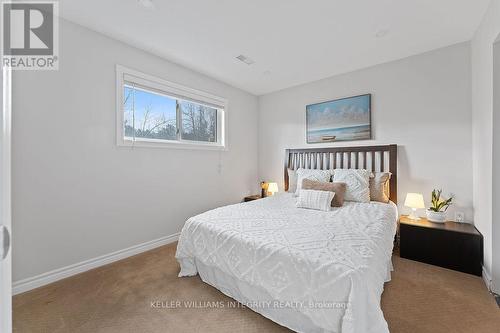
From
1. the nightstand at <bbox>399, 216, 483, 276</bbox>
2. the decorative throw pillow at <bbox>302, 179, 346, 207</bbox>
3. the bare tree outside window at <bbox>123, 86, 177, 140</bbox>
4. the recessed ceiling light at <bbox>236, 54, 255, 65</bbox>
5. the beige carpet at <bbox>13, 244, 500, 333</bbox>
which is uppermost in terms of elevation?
the recessed ceiling light at <bbox>236, 54, 255, 65</bbox>

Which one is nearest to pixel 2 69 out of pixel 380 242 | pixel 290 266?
pixel 290 266

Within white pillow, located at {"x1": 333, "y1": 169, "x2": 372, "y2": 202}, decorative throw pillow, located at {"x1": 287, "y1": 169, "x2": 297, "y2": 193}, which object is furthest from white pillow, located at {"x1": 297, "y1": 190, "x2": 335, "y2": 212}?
decorative throw pillow, located at {"x1": 287, "y1": 169, "x2": 297, "y2": 193}

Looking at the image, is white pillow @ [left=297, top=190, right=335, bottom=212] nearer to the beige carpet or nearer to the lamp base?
the beige carpet

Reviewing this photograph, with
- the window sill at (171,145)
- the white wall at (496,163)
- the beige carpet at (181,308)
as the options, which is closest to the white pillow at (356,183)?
the beige carpet at (181,308)

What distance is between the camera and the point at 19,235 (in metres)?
1.93

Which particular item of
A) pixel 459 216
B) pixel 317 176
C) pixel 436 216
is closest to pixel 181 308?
pixel 317 176

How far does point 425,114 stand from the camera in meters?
2.83

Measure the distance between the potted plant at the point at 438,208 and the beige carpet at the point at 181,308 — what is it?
0.58 metres

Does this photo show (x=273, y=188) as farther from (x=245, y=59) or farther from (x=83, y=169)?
(x=83, y=169)

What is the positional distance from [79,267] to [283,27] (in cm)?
333

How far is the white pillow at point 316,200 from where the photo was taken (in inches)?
99.0

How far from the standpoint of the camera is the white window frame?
257cm

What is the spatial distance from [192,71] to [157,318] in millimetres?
3149

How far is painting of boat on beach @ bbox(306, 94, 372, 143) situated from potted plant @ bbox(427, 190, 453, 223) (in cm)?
114
